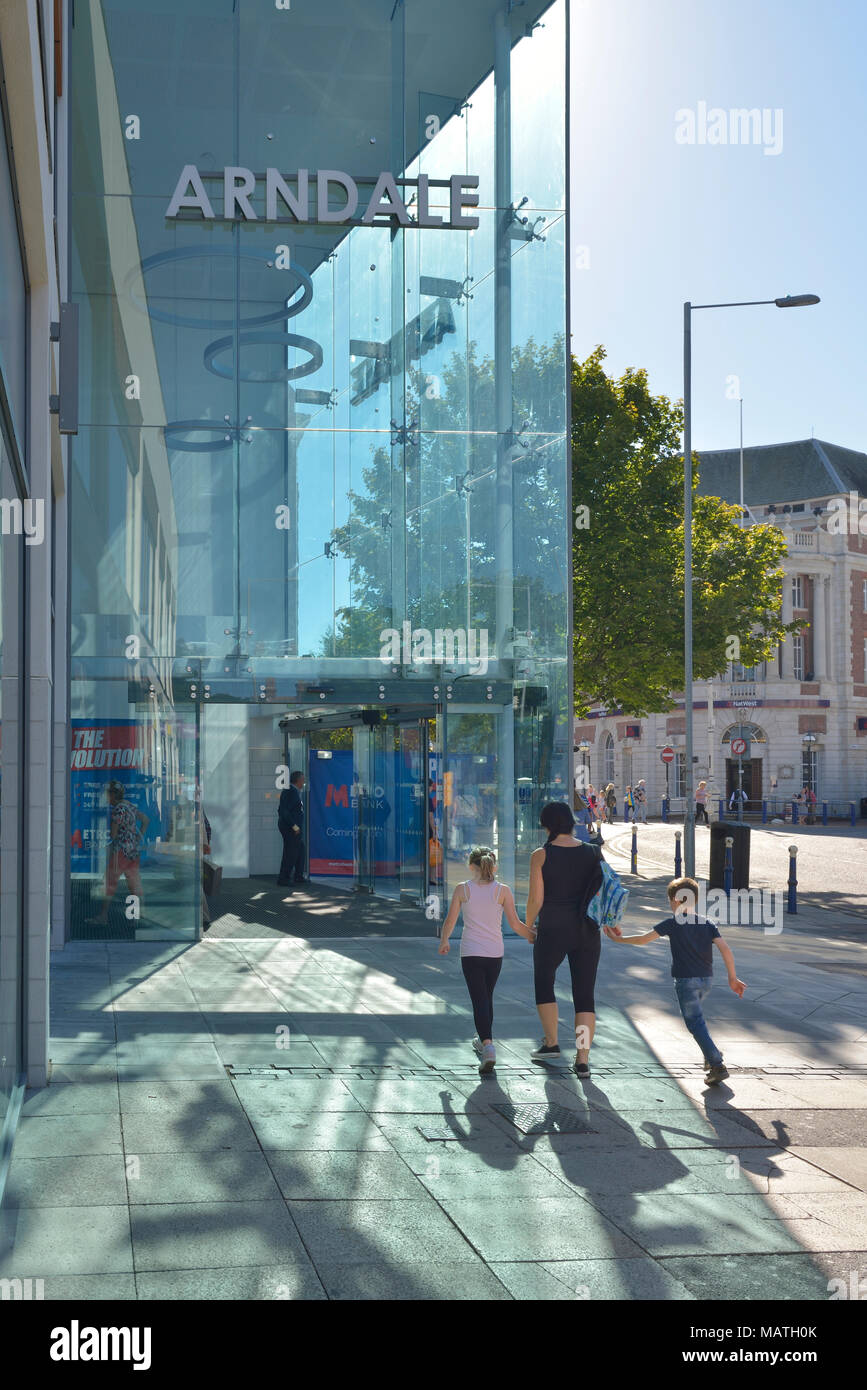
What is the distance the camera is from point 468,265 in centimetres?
1736

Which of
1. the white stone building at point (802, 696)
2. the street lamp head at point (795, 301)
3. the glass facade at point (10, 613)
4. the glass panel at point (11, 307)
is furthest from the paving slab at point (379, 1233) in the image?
the white stone building at point (802, 696)

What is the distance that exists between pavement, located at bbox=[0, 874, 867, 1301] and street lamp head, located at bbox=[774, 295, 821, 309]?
1551 centimetres

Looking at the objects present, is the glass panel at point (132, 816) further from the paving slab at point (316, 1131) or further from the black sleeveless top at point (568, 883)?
the paving slab at point (316, 1131)

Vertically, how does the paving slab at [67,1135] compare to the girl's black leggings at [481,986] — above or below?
below

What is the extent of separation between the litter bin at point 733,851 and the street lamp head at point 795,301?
921cm

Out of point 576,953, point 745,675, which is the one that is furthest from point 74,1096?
point 745,675

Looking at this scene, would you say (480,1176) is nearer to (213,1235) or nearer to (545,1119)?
(545,1119)

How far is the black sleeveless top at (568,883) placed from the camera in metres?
9.12

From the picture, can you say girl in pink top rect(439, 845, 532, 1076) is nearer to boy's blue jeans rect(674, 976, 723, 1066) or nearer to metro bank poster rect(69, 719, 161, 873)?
boy's blue jeans rect(674, 976, 723, 1066)

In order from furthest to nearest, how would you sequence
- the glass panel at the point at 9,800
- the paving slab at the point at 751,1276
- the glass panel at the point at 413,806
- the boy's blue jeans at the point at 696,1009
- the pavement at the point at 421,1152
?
the glass panel at the point at 413,806, the boy's blue jeans at the point at 696,1009, the glass panel at the point at 9,800, the pavement at the point at 421,1152, the paving slab at the point at 751,1276

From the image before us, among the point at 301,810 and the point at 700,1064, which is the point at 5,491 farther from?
the point at 301,810

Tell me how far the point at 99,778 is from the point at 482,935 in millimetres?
7597
